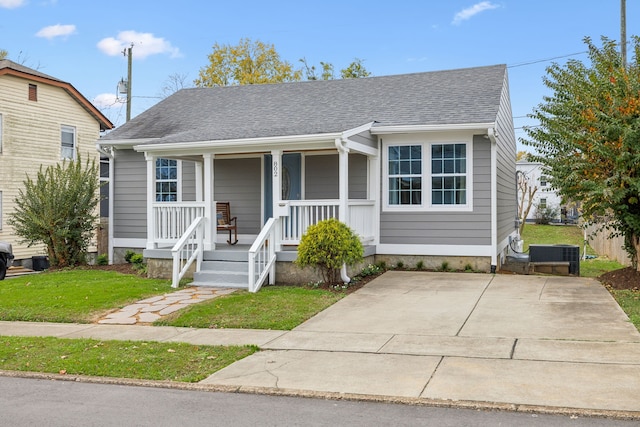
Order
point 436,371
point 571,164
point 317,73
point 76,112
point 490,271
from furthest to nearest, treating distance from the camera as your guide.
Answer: point 317,73 → point 76,112 → point 490,271 → point 571,164 → point 436,371

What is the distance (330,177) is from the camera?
1426 centimetres

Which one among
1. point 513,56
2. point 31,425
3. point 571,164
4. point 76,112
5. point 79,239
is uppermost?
point 513,56

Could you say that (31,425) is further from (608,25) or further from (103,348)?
(608,25)

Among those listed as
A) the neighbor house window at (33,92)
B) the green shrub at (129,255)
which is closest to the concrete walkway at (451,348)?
the green shrub at (129,255)

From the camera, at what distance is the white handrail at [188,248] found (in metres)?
11.8

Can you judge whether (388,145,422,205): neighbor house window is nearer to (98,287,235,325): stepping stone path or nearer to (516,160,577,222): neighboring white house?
(98,287,235,325): stepping stone path

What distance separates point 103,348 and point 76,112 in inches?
749

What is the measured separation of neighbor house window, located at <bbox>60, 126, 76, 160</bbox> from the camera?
23619 millimetres

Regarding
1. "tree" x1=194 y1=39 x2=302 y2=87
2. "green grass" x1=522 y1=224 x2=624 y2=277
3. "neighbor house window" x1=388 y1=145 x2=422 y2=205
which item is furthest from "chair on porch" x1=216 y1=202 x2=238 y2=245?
"tree" x1=194 y1=39 x2=302 y2=87

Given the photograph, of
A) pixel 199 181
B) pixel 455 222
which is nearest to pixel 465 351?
pixel 455 222

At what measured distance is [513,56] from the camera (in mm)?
27703

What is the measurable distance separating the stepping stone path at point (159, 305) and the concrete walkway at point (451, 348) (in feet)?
1.34

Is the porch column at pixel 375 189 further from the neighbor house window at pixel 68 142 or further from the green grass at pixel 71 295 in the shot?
the neighbor house window at pixel 68 142

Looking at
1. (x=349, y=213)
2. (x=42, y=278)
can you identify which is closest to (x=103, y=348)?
(x=349, y=213)
